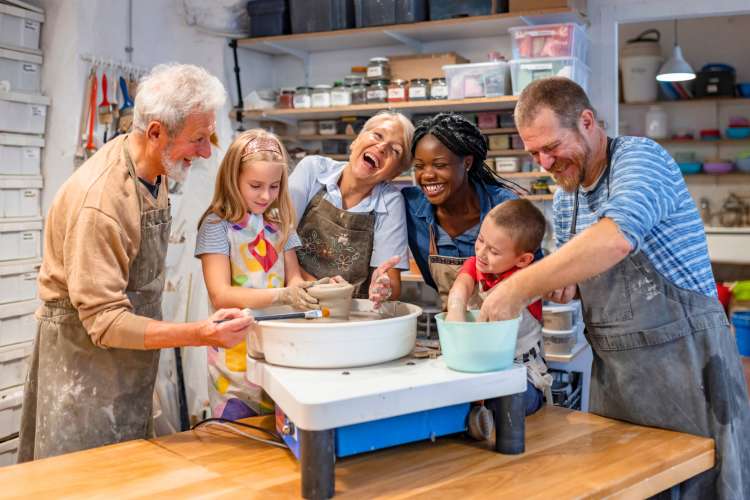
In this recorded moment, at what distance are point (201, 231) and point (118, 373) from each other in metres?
0.48

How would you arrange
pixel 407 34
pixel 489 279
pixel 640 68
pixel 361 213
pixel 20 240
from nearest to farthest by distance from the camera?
pixel 489 279, pixel 361 213, pixel 20 240, pixel 407 34, pixel 640 68

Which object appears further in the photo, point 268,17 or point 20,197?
point 268,17

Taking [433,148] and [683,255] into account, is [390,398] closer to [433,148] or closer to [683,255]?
[683,255]

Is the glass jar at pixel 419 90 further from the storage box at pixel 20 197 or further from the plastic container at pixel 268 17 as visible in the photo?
the storage box at pixel 20 197

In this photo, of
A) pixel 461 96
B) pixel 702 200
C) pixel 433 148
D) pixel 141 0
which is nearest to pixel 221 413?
pixel 433 148

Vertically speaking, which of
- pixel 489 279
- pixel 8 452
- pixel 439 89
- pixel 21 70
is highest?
pixel 21 70

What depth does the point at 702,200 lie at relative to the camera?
7.74 meters

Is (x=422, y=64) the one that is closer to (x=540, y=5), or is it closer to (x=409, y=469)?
(x=540, y=5)

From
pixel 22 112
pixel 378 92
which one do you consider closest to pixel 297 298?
pixel 22 112

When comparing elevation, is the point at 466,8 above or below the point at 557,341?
above

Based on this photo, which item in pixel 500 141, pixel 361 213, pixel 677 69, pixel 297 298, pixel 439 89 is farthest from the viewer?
pixel 677 69

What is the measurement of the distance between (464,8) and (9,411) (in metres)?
3.28

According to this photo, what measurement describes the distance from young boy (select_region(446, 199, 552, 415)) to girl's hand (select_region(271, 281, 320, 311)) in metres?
0.38

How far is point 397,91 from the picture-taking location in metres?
4.42
